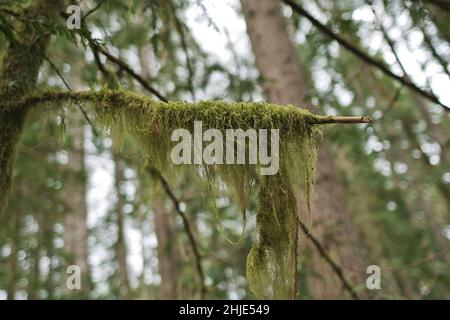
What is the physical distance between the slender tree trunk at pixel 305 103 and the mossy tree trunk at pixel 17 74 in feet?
9.53

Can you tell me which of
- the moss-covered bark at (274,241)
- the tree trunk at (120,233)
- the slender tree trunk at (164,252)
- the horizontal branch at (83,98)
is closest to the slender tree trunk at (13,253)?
the tree trunk at (120,233)

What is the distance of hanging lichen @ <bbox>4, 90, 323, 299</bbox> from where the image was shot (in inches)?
90.4

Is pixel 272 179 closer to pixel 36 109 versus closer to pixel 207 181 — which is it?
pixel 207 181

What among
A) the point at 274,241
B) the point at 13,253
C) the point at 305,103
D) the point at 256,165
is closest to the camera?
the point at 256,165

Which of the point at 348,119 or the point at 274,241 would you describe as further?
the point at 274,241

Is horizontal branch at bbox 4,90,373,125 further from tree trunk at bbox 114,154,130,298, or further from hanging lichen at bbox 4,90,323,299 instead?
tree trunk at bbox 114,154,130,298

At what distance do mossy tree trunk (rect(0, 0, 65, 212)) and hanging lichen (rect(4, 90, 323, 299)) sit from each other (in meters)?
0.11

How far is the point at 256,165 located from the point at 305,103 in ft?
10.5

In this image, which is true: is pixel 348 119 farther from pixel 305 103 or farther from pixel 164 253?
pixel 164 253

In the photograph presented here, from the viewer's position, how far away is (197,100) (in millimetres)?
3232

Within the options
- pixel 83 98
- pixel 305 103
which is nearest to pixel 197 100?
pixel 83 98
